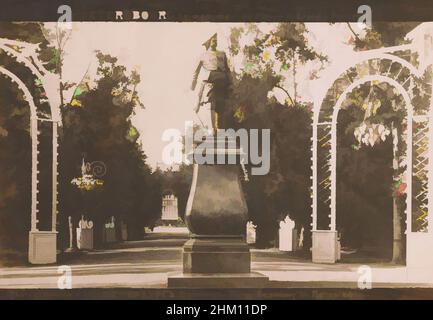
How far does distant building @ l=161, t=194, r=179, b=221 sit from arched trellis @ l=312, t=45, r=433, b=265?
1.57m

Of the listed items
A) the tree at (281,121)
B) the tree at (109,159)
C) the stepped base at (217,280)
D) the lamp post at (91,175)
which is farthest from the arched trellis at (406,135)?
the lamp post at (91,175)

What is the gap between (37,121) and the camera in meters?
8.10

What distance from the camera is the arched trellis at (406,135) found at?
26.3 ft

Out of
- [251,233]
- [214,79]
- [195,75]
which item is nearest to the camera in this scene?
[214,79]

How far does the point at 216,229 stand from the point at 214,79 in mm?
1613

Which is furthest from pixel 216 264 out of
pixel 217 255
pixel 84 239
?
pixel 84 239

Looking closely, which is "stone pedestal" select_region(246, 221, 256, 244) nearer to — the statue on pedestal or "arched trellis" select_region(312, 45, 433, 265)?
the statue on pedestal

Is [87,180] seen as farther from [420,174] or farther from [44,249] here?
[420,174]

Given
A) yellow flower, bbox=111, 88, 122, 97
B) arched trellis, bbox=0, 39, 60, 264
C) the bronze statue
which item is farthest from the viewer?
yellow flower, bbox=111, 88, 122, 97

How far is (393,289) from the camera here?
7.82 m

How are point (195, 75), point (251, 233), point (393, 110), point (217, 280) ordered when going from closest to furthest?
point (217, 280) → point (251, 233) → point (195, 75) → point (393, 110)

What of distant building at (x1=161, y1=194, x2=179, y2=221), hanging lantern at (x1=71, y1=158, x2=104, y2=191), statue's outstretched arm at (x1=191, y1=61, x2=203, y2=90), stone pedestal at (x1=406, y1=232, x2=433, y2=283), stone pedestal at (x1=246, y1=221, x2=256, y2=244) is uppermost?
statue's outstretched arm at (x1=191, y1=61, x2=203, y2=90)

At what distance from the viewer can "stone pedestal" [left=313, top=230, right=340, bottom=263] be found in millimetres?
8133

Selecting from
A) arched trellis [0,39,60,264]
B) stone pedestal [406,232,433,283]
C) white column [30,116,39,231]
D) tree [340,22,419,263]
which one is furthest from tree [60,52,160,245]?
stone pedestal [406,232,433,283]
